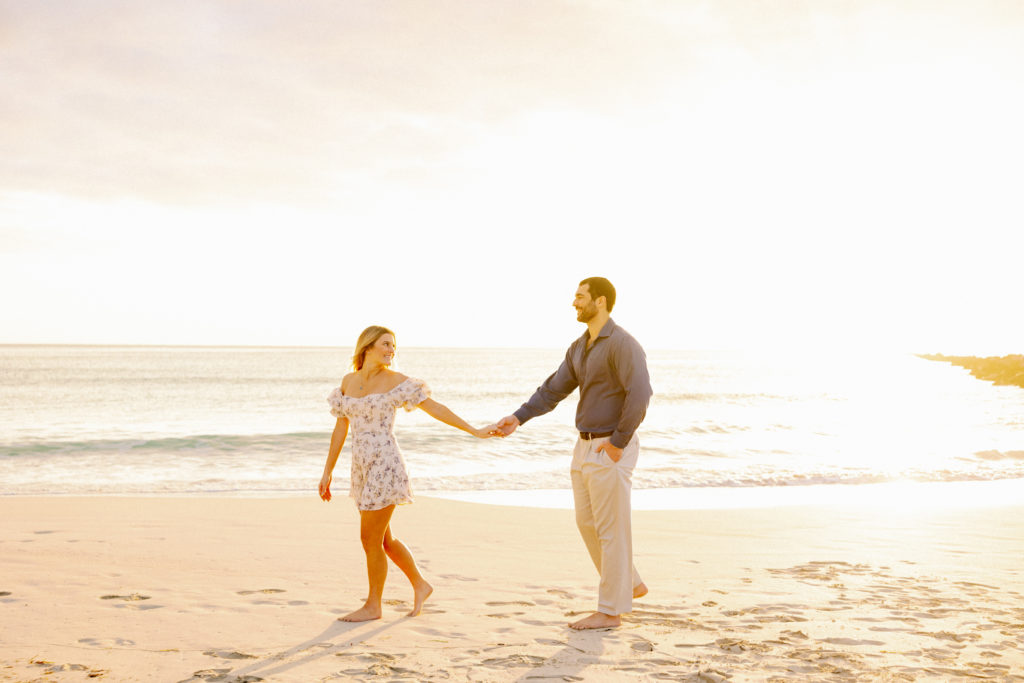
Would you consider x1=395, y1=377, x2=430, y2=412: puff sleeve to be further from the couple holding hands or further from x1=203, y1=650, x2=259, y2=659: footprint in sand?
x1=203, y1=650, x2=259, y2=659: footprint in sand

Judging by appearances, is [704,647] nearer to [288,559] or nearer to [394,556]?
[394,556]

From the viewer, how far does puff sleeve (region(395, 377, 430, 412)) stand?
5.21 meters

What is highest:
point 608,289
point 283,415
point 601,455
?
point 608,289

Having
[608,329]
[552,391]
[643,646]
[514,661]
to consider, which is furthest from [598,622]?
[608,329]

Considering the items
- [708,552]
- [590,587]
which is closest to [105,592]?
[590,587]

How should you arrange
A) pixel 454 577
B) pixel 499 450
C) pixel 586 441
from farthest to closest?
pixel 499 450
pixel 454 577
pixel 586 441

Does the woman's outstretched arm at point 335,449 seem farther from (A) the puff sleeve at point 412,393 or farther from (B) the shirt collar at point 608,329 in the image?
(B) the shirt collar at point 608,329

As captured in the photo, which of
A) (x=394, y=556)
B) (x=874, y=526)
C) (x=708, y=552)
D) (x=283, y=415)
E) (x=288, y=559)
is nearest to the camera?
(x=394, y=556)

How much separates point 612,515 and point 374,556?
1642mm

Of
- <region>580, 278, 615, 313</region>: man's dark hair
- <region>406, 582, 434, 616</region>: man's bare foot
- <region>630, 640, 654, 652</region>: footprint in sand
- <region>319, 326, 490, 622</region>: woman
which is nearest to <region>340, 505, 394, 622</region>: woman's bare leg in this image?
<region>319, 326, 490, 622</region>: woman

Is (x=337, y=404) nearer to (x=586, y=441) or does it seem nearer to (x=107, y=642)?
(x=586, y=441)

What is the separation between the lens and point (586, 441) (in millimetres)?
5191

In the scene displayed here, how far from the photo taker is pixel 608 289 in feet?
17.3

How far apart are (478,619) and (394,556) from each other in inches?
28.3
